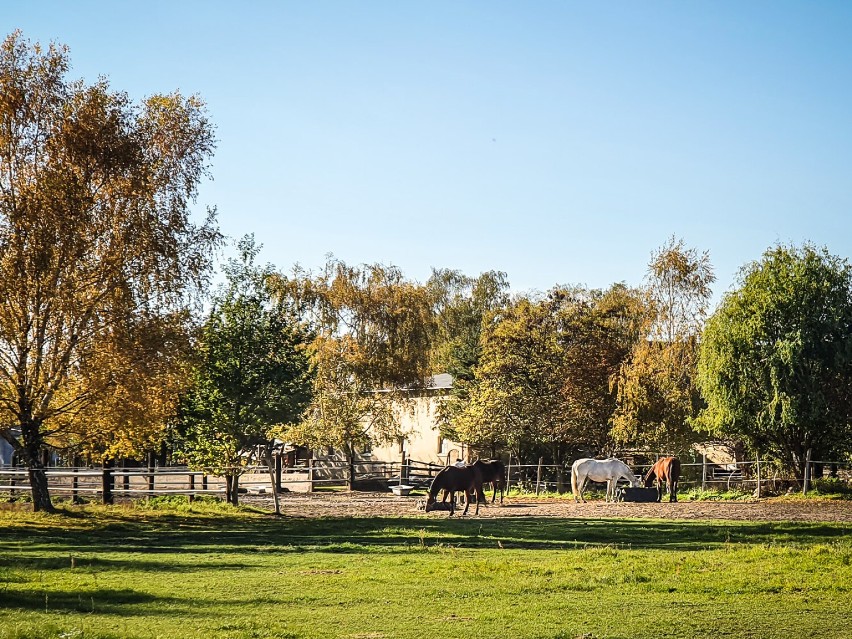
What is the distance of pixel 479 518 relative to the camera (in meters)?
27.5

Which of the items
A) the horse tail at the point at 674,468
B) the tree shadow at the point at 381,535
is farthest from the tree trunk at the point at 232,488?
the horse tail at the point at 674,468

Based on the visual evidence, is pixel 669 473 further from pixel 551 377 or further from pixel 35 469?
pixel 35 469

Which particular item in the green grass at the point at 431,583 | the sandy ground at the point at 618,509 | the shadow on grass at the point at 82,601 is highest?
the shadow on grass at the point at 82,601

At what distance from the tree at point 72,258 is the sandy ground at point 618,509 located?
719cm

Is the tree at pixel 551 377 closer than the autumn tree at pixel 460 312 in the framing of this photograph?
Yes

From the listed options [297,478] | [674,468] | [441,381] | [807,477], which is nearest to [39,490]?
[674,468]

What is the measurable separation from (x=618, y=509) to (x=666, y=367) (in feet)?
44.3

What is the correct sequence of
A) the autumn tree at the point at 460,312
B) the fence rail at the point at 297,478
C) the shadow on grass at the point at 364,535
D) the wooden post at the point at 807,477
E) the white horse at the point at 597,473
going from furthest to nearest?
the autumn tree at the point at 460,312 < the white horse at the point at 597,473 < the wooden post at the point at 807,477 < the fence rail at the point at 297,478 < the shadow on grass at the point at 364,535

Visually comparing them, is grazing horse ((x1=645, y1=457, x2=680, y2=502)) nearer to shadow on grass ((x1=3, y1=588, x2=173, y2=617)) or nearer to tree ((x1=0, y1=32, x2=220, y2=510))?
tree ((x1=0, y1=32, x2=220, y2=510))

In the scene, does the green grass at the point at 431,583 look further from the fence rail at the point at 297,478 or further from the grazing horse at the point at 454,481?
the fence rail at the point at 297,478

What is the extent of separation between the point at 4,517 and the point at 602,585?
60.8 feet

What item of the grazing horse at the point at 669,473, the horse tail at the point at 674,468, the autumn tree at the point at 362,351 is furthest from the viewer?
the autumn tree at the point at 362,351

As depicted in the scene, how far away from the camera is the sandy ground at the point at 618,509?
89.4 feet

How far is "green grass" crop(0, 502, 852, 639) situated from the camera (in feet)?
33.2
